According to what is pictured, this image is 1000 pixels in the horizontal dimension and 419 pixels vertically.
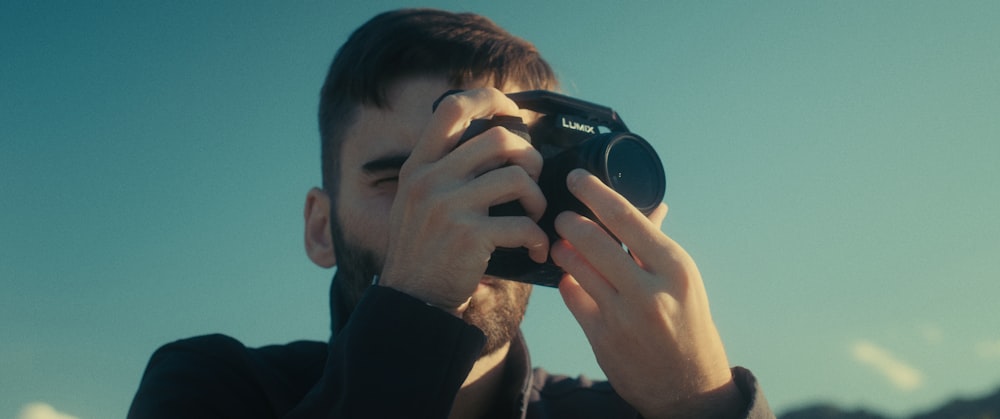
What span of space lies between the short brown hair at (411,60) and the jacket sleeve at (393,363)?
131 centimetres

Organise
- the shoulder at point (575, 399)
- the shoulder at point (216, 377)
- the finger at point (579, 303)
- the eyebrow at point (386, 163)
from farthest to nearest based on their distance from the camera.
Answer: the shoulder at point (575, 399)
the eyebrow at point (386, 163)
the shoulder at point (216, 377)
the finger at point (579, 303)

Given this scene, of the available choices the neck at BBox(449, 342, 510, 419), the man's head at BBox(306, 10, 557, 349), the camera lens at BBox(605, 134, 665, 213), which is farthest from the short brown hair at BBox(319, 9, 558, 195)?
the camera lens at BBox(605, 134, 665, 213)

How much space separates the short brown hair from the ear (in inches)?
2.5

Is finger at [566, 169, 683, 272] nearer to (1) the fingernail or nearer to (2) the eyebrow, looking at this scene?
(1) the fingernail

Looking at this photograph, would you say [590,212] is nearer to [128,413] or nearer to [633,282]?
[633,282]

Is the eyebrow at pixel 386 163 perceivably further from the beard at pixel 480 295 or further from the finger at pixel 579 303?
the finger at pixel 579 303

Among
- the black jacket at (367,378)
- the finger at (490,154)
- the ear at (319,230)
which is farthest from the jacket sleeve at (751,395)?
the ear at (319,230)

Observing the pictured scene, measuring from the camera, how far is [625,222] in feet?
5.99

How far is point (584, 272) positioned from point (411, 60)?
140cm

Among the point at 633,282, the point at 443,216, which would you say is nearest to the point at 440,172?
the point at 443,216

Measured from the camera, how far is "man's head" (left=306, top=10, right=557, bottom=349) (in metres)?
2.72

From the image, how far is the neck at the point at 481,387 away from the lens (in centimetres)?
269

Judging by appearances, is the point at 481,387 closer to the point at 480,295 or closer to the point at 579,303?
the point at 480,295

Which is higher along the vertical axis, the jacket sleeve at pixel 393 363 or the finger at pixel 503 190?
the finger at pixel 503 190
